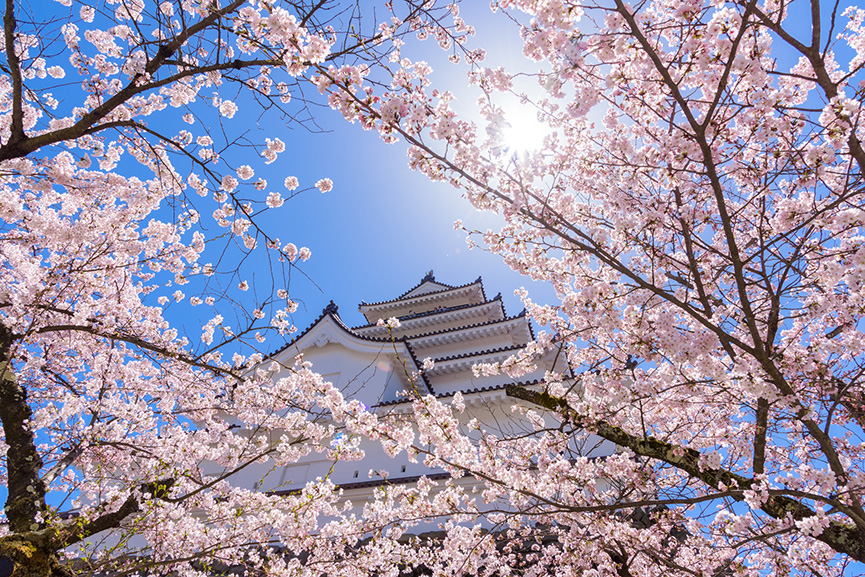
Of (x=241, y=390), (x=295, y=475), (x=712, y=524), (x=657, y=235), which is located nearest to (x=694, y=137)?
(x=657, y=235)

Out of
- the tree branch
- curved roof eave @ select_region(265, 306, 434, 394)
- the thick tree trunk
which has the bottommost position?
the thick tree trunk

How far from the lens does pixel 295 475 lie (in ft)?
34.5

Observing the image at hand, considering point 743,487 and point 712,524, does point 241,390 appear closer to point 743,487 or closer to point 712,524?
point 743,487

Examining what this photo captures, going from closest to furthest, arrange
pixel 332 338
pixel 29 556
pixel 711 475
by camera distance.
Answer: pixel 29 556 < pixel 711 475 < pixel 332 338

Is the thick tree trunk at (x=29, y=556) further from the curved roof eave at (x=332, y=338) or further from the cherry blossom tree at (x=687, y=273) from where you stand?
the curved roof eave at (x=332, y=338)

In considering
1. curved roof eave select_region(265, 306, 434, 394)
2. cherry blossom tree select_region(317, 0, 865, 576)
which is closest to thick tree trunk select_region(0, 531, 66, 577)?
cherry blossom tree select_region(317, 0, 865, 576)

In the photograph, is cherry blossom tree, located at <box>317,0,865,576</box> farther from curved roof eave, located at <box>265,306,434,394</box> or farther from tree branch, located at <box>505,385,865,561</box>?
curved roof eave, located at <box>265,306,434,394</box>

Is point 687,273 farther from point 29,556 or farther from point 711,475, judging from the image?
A: point 29,556

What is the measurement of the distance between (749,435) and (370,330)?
13.3 metres

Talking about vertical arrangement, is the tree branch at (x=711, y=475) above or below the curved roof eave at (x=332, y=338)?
below

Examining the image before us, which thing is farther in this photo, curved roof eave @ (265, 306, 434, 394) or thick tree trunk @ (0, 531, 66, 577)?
curved roof eave @ (265, 306, 434, 394)

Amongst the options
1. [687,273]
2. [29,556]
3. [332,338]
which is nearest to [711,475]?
[687,273]

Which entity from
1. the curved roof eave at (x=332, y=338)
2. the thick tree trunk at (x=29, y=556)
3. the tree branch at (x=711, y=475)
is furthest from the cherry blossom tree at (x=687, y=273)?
the curved roof eave at (x=332, y=338)

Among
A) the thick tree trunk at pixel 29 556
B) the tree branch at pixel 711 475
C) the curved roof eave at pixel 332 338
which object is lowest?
the thick tree trunk at pixel 29 556
